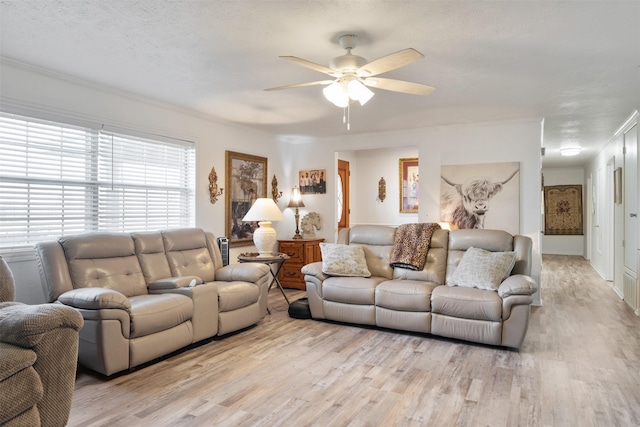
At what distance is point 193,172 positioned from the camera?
199 inches

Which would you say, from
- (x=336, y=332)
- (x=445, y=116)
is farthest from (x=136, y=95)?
(x=445, y=116)

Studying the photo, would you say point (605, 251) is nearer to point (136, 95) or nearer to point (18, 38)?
point (136, 95)

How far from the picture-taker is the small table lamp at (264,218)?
4.85 metres

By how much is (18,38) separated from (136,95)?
141cm

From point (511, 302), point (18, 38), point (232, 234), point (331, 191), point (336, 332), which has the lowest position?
point (336, 332)

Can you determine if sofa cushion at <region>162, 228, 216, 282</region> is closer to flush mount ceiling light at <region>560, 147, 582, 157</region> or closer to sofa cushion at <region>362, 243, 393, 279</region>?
sofa cushion at <region>362, 243, 393, 279</region>

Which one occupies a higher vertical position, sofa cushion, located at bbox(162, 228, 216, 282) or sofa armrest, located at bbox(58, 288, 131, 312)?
sofa cushion, located at bbox(162, 228, 216, 282)

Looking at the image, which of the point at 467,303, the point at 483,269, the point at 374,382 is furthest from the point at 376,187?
the point at 374,382

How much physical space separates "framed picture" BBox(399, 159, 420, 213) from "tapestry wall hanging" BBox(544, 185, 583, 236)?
564 centimetres

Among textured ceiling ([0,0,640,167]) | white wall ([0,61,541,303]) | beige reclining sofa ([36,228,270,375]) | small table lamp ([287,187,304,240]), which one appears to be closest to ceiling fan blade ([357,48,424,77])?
textured ceiling ([0,0,640,167])

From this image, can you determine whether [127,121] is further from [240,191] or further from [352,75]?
[352,75]

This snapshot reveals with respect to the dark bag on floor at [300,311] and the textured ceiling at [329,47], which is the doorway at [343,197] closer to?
the textured ceiling at [329,47]

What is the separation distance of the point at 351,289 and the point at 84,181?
2.78 m

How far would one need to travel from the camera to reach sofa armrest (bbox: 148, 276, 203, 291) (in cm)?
366
